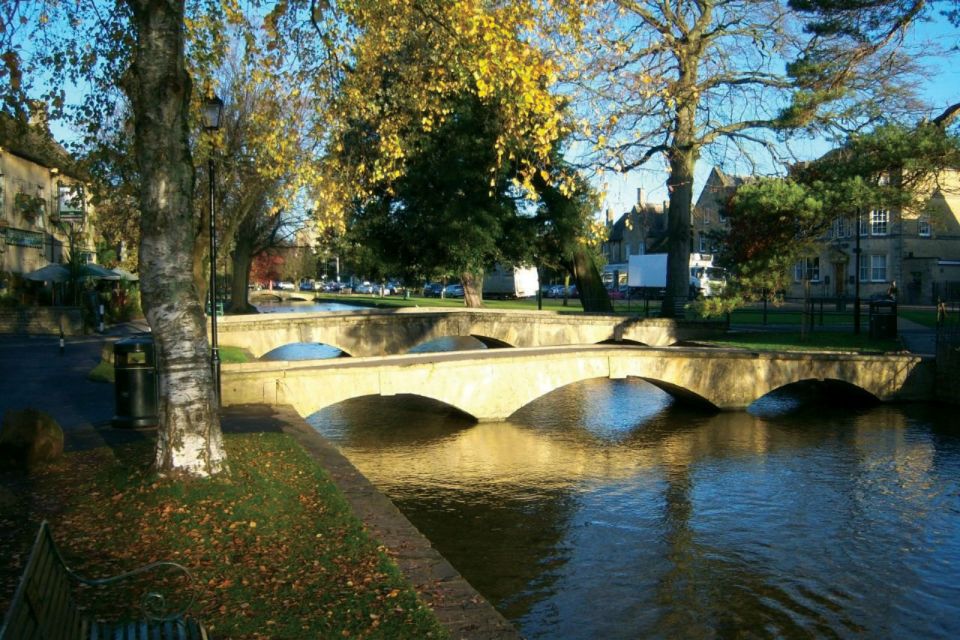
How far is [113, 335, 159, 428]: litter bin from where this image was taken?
1182 centimetres

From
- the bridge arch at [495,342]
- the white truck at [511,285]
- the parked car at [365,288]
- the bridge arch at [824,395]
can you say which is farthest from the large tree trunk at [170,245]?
the parked car at [365,288]

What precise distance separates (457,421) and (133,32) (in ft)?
36.1

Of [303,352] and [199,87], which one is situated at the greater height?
[199,87]

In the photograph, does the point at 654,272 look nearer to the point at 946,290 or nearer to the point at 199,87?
the point at 946,290

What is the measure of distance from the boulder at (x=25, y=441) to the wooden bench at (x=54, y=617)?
15.6 ft

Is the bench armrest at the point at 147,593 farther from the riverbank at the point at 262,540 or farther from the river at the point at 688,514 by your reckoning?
the river at the point at 688,514

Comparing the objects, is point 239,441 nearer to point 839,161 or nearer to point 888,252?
point 839,161

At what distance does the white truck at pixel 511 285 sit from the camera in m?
76.0

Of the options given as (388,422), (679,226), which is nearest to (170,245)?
(388,422)

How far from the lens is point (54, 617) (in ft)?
12.5

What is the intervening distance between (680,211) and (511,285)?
4850 cm

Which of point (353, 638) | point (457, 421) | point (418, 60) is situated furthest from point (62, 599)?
point (457, 421)

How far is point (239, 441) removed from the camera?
10617 millimetres

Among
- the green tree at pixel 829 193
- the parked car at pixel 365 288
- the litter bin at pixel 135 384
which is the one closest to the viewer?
the litter bin at pixel 135 384
